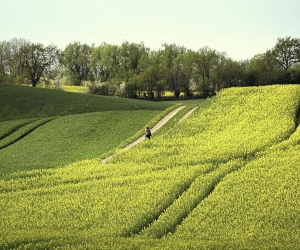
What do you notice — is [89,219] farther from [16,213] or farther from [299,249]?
[299,249]

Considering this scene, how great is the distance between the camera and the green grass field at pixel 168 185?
19.4 m

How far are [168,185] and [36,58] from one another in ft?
286

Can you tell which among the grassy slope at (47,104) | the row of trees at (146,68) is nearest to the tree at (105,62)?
the row of trees at (146,68)

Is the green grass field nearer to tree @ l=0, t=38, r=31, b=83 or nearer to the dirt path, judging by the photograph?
Answer: the dirt path

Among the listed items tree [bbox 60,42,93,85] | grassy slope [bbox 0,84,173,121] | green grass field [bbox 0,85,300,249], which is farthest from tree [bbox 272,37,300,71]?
tree [bbox 60,42,93,85]

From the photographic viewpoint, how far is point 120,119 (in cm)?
5647

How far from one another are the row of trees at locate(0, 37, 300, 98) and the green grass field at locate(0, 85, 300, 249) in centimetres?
5314

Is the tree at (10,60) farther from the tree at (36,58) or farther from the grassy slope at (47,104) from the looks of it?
the grassy slope at (47,104)

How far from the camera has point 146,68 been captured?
120250 millimetres

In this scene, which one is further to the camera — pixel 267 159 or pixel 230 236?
pixel 267 159

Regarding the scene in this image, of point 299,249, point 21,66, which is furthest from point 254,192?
point 21,66

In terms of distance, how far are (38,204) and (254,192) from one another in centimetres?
1222

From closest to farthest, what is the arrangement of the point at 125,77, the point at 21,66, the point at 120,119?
1. the point at 120,119
2. the point at 21,66
3. the point at 125,77

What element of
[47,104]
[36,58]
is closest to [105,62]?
[36,58]
